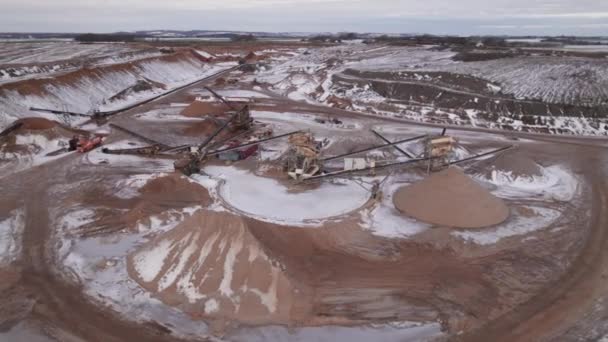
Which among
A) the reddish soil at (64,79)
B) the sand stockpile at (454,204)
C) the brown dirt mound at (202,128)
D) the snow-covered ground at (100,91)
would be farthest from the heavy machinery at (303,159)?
the reddish soil at (64,79)

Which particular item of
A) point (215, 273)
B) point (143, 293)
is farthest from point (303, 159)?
point (143, 293)

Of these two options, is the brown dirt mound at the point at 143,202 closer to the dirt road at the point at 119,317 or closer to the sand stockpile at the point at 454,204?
the dirt road at the point at 119,317

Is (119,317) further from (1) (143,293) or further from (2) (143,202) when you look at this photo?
(2) (143,202)

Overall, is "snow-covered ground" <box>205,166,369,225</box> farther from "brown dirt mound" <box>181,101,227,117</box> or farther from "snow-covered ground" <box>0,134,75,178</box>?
"brown dirt mound" <box>181,101,227,117</box>

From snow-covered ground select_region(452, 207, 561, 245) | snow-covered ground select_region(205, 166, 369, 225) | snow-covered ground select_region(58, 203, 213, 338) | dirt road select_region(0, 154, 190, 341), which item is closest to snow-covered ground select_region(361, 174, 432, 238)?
snow-covered ground select_region(205, 166, 369, 225)

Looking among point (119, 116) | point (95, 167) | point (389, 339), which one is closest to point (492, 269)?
point (389, 339)

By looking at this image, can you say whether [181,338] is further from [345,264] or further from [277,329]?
[345,264]
